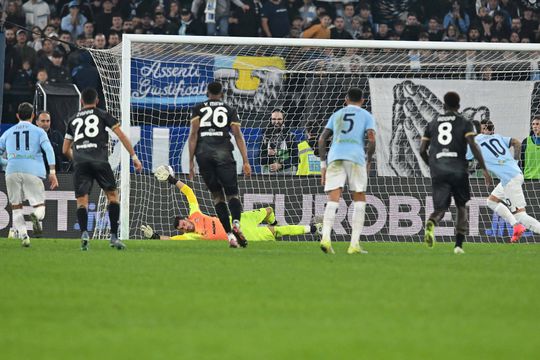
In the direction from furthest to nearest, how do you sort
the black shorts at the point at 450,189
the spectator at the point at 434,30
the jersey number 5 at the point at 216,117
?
the spectator at the point at 434,30 → the jersey number 5 at the point at 216,117 → the black shorts at the point at 450,189

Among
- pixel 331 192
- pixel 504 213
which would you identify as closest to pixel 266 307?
pixel 331 192

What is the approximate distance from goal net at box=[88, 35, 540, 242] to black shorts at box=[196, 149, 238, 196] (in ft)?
13.8

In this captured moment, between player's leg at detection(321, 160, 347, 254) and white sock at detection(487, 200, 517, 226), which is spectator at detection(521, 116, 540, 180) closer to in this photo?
white sock at detection(487, 200, 517, 226)

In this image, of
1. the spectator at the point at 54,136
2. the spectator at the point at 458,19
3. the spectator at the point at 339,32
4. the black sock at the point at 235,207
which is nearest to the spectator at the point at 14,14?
the spectator at the point at 54,136

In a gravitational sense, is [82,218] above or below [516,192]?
below

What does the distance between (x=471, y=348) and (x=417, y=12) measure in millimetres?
21301

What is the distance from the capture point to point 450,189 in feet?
51.8

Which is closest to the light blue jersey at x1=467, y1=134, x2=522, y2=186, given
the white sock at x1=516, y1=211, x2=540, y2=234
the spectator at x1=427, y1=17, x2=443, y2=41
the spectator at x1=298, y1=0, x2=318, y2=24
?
the white sock at x1=516, y1=211, x2=540, y2=234

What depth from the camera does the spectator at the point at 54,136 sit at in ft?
68.5

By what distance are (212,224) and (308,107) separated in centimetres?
362

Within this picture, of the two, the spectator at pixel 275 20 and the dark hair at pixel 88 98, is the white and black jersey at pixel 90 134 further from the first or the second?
the spectator at pixel 275 20

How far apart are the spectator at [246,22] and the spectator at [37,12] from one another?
13.4 ft

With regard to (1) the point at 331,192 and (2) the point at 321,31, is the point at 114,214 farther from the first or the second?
(2) the point at 321,31

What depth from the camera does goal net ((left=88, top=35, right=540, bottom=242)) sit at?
21266mm
